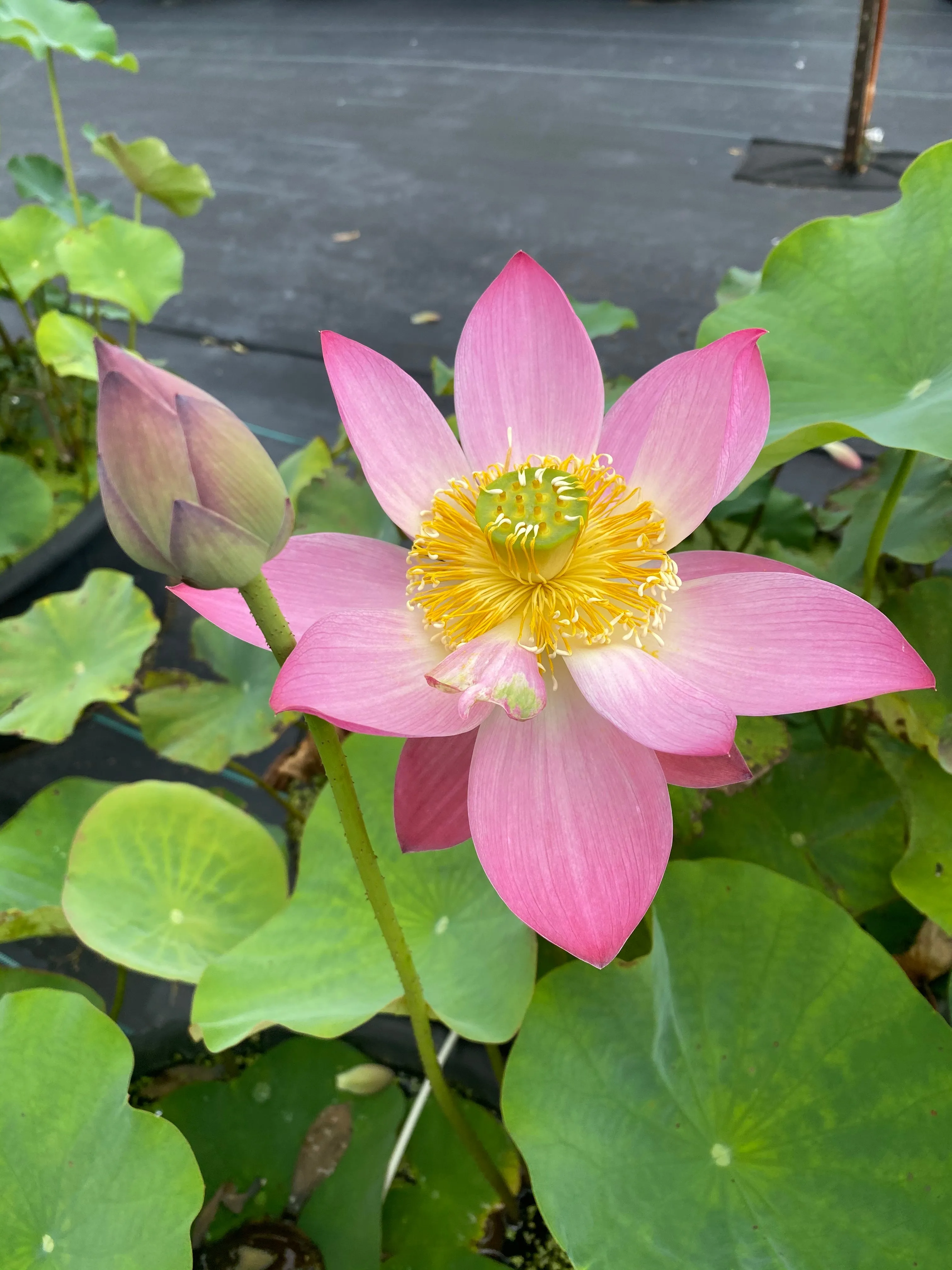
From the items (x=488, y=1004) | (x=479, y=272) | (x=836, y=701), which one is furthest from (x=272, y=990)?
(x=479, y=272)

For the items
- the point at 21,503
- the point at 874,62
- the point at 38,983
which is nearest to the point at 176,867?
the point at 38,983

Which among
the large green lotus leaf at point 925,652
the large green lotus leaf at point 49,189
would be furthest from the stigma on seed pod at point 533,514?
the large green lotus leaf at point 49,189

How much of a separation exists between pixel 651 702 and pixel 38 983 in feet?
1.91

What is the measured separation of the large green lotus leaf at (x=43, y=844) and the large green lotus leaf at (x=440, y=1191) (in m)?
0.32

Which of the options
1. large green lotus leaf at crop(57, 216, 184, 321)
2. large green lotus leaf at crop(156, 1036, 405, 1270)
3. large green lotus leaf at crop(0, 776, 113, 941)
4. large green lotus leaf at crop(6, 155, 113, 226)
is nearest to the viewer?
large green lotus leaf at crop(156, 1036, 405, 1270)

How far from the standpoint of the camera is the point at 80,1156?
53 centimetres

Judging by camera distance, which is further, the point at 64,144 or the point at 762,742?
the point at 64,144

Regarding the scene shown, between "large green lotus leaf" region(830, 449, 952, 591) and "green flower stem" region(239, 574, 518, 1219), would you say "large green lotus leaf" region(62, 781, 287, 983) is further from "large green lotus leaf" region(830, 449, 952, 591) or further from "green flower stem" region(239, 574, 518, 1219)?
"large green lotus leaf" region(830, 449, 952, 591)

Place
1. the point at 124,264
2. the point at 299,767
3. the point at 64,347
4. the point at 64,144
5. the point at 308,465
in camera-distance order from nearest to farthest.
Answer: the point at 299,767
the point at 308,465
the point at 64,347
the point at 124,264
the point at 64,144

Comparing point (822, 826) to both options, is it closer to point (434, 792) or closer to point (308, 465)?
point (434, 792)

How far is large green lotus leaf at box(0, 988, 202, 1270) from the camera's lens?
19.5 inches

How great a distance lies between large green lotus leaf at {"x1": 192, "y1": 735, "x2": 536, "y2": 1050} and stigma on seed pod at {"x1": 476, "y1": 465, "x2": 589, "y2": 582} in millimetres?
190

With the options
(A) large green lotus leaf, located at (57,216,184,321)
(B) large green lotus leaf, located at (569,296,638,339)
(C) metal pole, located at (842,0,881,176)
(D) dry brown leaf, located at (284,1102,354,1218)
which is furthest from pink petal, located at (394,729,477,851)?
(C) metal pole, located at (842,0,881,176)

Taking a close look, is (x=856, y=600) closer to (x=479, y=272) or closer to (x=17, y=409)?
(x=17, y=409)
